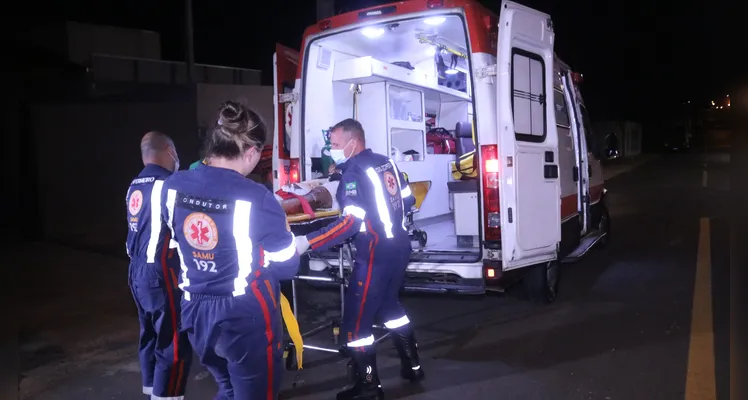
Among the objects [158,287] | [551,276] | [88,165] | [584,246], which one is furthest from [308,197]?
[88,165]

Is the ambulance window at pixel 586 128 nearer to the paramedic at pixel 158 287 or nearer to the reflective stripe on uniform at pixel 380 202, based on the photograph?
the reflective stripe on uniform at pixel 380 202

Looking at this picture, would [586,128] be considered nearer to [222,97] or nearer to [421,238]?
[421,238]

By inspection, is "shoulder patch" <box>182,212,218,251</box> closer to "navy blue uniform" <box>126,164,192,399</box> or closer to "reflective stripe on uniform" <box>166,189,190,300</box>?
"reflective stripe on uniform" <box>166,189,190,300</box>

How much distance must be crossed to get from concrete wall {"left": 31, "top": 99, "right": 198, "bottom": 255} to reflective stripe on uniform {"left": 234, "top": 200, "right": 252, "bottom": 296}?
28.1ft

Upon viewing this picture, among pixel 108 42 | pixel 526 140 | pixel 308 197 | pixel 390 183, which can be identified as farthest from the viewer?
pixel 108 42

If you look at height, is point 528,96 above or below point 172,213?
above

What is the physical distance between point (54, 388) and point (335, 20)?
3789 millimetres

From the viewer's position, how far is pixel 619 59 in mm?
45344

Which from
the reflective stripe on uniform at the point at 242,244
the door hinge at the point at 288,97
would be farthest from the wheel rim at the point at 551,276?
the reflective stripe on uniform at the point at 242,244

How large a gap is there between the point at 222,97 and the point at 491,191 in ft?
32.5

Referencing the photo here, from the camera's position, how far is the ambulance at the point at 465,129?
5125mm

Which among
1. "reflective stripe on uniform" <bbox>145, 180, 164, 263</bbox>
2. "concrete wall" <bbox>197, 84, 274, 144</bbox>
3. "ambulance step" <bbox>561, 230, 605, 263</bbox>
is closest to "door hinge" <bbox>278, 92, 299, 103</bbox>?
"reflective stripe on uniform" <bbox>145, 180, 164, 263</bbox>

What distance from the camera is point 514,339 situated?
5.43 meters

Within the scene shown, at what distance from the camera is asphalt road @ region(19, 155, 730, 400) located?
4457 millimetres
